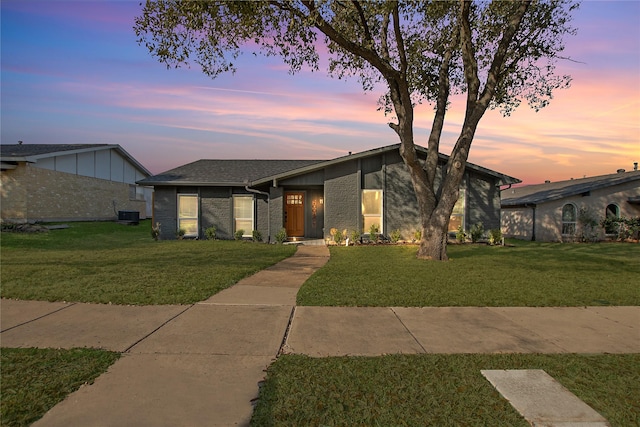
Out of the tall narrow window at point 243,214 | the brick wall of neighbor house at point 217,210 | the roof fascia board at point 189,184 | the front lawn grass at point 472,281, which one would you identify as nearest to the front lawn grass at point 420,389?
the front lawn grass at point 472,281

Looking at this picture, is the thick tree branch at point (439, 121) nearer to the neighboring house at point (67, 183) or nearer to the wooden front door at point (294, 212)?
the wooden front door at point (294, 212)

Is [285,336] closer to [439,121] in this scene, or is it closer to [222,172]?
[439,121]

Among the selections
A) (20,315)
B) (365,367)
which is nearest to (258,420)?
(365,367)

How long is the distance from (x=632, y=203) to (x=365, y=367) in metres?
24.8

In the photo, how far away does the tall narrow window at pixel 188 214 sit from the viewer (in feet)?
57.0

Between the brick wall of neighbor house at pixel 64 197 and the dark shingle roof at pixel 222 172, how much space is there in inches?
332

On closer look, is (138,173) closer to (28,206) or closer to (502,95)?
(28,206)

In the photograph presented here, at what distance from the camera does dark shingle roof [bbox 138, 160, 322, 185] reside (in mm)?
16797

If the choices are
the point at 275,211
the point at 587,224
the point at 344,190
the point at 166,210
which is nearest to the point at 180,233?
the point at 166,210

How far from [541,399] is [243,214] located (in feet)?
51.0

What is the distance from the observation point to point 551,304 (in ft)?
20.2

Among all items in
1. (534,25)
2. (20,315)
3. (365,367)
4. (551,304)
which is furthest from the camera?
(534,25)

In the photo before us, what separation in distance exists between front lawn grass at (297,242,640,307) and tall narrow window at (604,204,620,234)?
33.1 ft

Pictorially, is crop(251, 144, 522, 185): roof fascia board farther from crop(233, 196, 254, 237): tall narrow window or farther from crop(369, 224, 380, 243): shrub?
crop(369, 224, 380, 243): shrub
